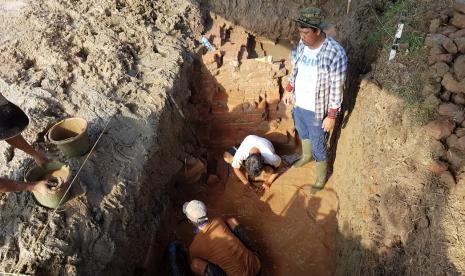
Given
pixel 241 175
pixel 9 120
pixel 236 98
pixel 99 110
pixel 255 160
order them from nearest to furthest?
1. pixel 9 120
2. pixel 99 110
3. pixel 255 160
4. pixel 241 175
5. pixel 236 98

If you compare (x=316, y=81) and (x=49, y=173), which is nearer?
(x=49, y=173)

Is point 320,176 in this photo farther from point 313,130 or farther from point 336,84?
point 336,84

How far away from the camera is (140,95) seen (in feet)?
14.9

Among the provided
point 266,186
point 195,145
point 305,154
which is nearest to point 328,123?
point 305,154

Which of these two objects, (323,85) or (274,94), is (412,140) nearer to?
(323,85)

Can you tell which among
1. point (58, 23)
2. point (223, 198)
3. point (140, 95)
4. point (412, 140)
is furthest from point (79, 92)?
point (412, 140)

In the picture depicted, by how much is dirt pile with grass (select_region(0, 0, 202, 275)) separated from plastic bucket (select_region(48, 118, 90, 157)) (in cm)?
13

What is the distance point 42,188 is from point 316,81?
2.92 meters

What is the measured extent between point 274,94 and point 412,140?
2.51 metres

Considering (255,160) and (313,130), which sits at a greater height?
(313,130)

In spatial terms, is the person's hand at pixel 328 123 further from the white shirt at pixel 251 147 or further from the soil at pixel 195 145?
the white shirt at pixel 251 147

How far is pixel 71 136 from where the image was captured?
3793mm

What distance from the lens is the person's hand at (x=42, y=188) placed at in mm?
3096

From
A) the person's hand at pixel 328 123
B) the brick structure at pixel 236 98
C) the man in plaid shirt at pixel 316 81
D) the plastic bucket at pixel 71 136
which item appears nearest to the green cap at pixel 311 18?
the man in plaid shirt at pixel 316 81
